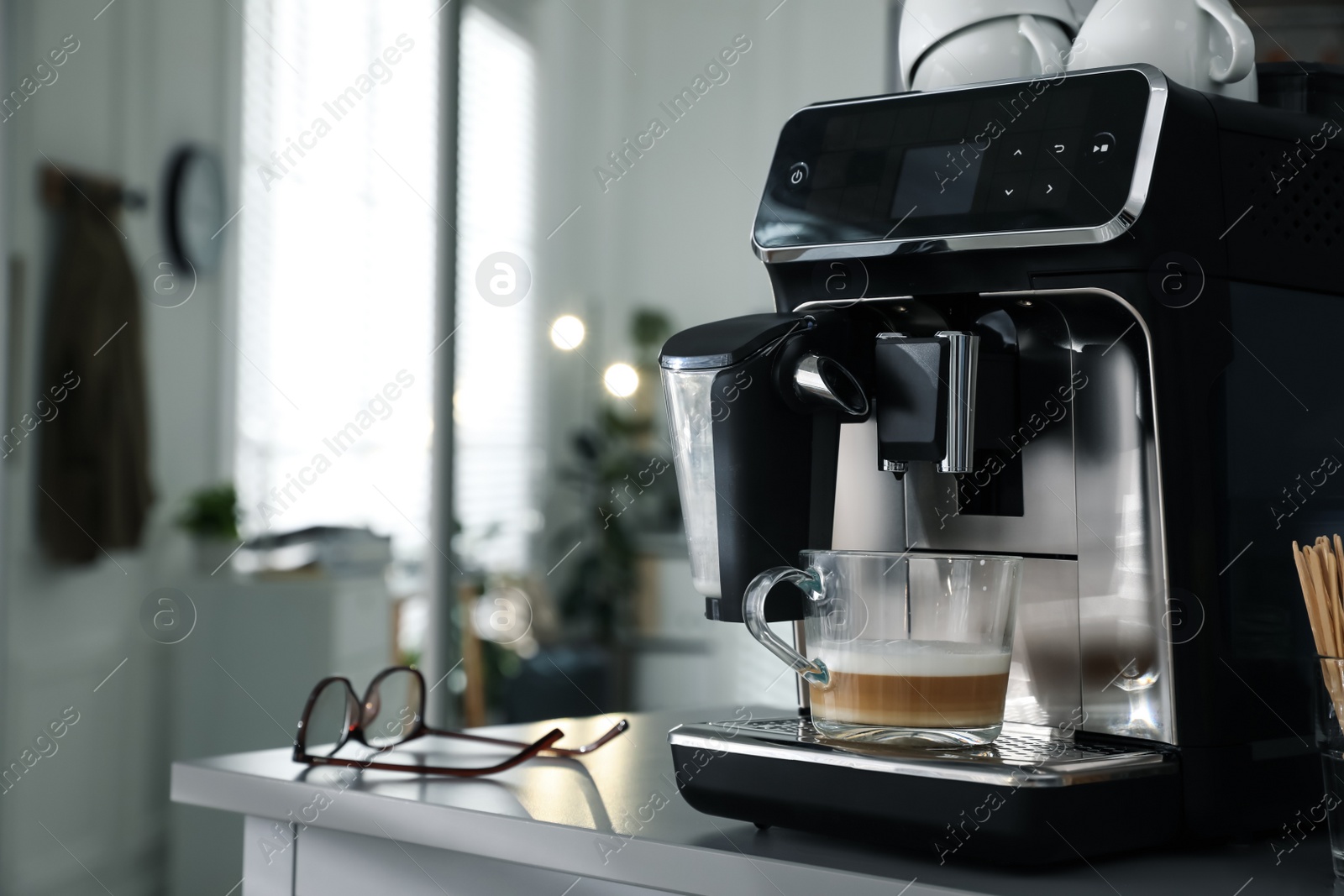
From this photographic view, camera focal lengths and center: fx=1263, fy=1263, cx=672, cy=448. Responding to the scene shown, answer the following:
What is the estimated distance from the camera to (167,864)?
2.45m

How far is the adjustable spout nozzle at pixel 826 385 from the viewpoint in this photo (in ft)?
2.36

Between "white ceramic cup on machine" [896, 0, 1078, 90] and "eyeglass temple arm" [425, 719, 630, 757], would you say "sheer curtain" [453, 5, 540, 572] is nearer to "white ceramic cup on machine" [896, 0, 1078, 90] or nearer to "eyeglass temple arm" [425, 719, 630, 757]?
"eyeglass temple arm" [425, 719, 630, 757]

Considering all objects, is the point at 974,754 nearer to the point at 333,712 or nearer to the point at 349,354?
the point at 333,712

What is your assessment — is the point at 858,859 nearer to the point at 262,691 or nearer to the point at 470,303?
the point at 262,691

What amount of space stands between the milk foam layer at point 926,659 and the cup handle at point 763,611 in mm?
26

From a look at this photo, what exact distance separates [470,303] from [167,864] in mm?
1348

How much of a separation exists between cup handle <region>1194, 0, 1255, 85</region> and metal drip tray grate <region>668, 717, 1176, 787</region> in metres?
0.43

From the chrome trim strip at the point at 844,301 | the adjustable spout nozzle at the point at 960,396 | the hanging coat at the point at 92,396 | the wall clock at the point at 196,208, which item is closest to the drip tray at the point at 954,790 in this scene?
the adjustable spout nozzle at the point at 960,396

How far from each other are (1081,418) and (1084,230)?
113 millimetres

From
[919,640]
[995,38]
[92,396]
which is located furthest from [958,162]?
[92,396]

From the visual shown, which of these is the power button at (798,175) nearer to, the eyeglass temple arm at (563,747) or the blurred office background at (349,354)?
the eyeglass temple arm at (563,747)

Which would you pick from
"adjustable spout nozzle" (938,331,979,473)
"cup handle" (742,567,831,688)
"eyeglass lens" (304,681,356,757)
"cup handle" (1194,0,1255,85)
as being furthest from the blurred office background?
"cup handle" (742,567,831,688)

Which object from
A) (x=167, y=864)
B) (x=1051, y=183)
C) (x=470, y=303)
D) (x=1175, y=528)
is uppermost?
(x=470, y=303)

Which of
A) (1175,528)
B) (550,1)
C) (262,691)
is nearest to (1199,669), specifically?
(1175,528)
